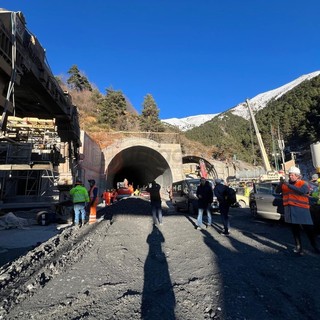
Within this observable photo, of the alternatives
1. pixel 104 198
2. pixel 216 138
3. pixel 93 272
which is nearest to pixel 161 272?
pixel 93 272

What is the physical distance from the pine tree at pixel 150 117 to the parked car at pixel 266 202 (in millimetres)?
38339

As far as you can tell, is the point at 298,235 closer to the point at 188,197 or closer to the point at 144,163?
the point at 188,197

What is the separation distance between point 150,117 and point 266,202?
43250 millimetres

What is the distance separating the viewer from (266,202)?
9141mm

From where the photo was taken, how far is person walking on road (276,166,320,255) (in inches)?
202

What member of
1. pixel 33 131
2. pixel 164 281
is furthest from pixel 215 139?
pixel 164 281

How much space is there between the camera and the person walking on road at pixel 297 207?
5.12 m

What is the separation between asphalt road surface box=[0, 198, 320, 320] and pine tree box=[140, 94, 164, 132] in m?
42.7

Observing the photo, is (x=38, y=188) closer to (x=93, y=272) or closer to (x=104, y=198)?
(x=104, y=198)

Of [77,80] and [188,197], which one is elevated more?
[77,80]

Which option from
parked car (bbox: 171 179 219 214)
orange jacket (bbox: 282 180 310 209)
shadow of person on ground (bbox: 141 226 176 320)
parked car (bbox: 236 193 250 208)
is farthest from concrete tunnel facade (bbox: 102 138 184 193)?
→ orange jacket (bbox: 282 180 310 209)

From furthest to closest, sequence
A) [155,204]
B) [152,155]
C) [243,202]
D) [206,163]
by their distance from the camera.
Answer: [206,163] < [152,155] < [243,202] < [155,204]

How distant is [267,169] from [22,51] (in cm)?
2400

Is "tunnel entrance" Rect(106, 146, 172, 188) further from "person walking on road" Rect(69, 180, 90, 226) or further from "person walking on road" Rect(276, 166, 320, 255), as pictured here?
"person walking on road" Rect(276, 166, 320, 255)
